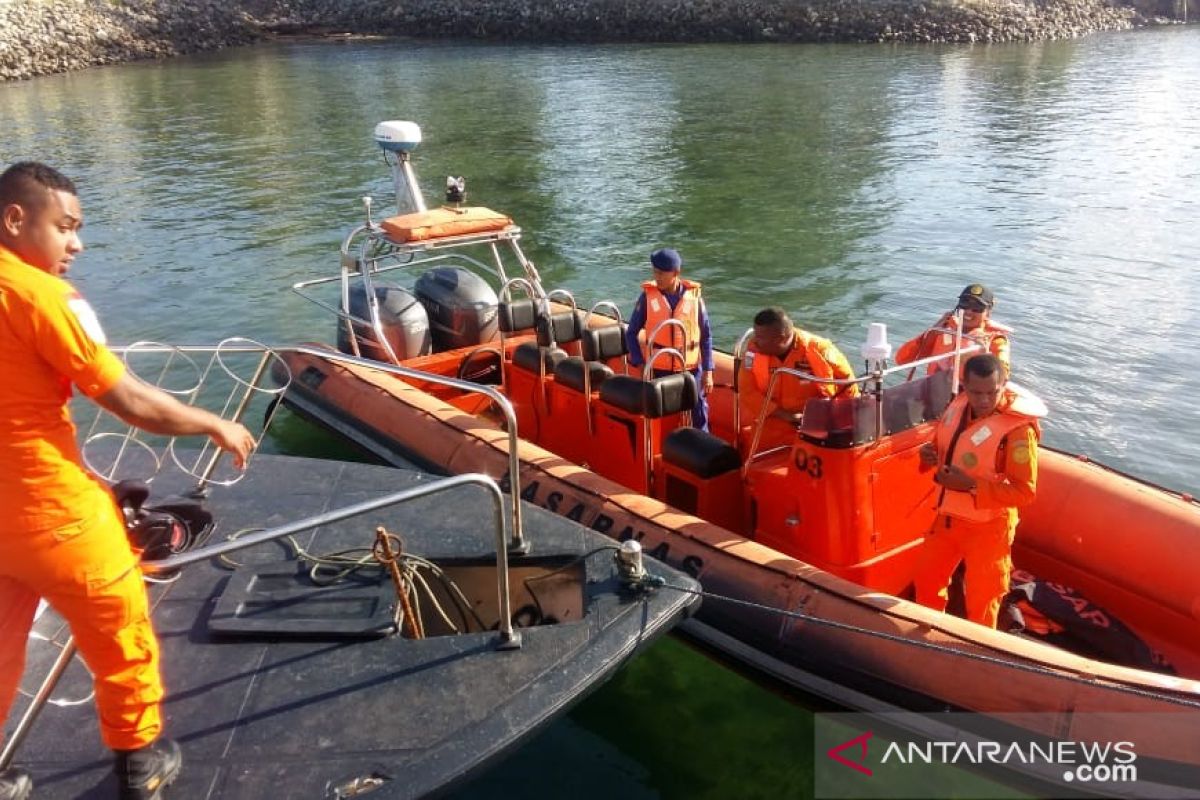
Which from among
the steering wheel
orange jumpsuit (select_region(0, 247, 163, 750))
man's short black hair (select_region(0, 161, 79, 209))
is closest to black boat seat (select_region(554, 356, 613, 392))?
the steering wheel

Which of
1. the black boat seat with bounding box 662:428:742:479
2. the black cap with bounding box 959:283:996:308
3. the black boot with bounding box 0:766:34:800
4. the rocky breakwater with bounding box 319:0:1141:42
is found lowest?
the black boot with bounding box 0:766:34:800

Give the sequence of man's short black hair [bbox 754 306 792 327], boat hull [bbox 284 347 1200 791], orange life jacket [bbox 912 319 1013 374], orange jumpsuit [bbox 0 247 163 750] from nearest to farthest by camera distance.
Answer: orange jumpsuit [bbox 0 247 163 750] < boat hull [bbox 284 347 1200 791] < man's short black hair [bbox 754 306 792 327] < orange life jacket [bbox 912 319 1013 374]

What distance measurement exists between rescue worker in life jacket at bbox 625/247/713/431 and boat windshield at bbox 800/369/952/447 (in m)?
1.15

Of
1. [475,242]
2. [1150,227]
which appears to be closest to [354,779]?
[475,242]

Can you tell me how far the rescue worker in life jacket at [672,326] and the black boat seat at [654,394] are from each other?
41cm

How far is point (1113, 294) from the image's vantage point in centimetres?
1084

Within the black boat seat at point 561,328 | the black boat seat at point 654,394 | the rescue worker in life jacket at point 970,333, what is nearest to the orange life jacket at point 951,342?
the rescue worker in life jacket at point 970,333

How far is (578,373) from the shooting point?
5695 mm

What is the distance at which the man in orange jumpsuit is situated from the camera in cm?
241

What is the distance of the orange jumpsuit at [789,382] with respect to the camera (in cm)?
479

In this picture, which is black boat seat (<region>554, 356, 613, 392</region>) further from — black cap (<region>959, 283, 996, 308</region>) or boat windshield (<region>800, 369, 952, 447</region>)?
black cap (<region>959, 283, 996, 308</region>)

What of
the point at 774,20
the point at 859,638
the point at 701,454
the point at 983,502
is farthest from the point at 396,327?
the point at 774,20

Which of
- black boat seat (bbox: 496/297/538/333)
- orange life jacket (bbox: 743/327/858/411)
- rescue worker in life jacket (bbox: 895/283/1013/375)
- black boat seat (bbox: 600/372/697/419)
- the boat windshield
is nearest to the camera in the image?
the boat windshield

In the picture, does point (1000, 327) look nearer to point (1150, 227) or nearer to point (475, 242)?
point (475, 242)
